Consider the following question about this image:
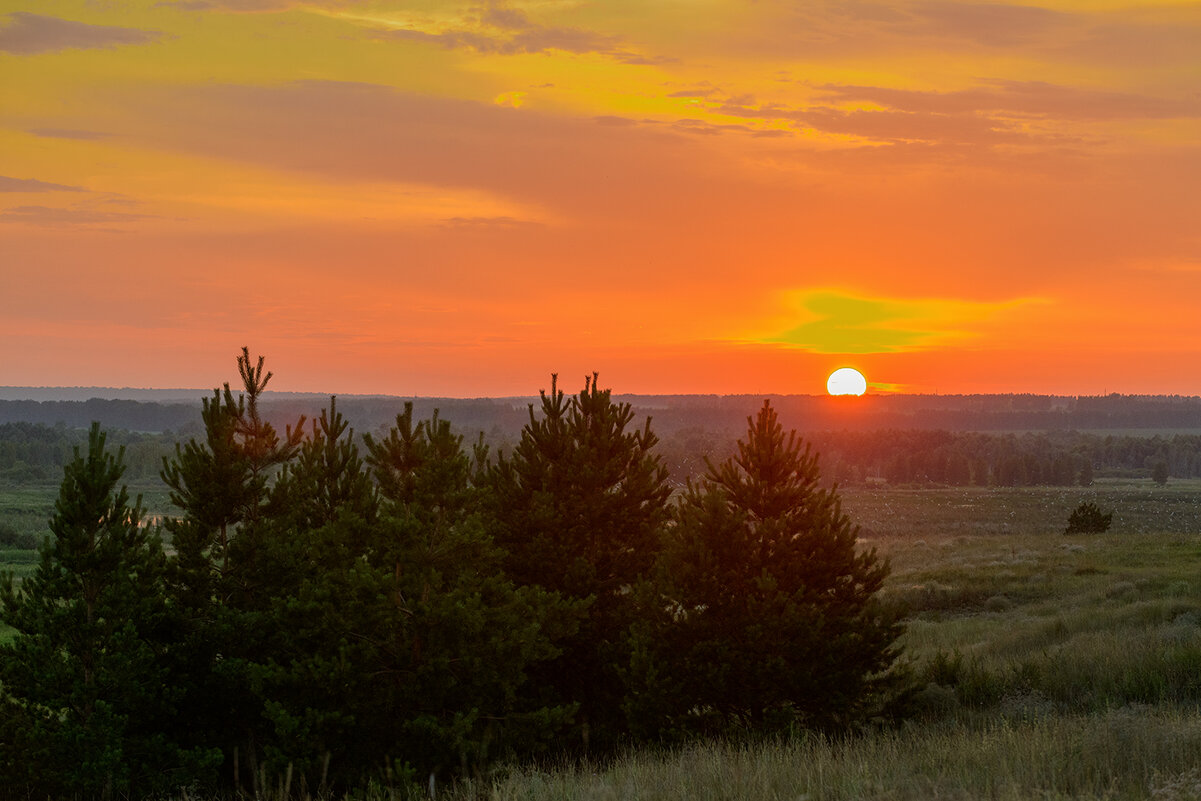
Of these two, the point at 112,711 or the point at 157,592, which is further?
the point at 157,592

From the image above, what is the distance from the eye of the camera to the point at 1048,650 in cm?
1933

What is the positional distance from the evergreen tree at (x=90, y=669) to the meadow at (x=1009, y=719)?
4783 millimetres

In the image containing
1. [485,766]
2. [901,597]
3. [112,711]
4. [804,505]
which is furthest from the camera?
[901,597]

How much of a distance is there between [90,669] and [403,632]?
4.54m

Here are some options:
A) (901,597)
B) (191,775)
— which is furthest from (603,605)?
(901,597)

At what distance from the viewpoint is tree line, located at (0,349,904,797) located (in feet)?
45.0

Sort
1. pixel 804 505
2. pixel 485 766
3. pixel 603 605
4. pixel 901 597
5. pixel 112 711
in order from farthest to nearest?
pixel 901 597
pixel 603 605
pixel 804 505
pixel 112 711
pixel 485 766

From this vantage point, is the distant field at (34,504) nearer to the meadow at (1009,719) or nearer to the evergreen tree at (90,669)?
the meadow at (1009,719)

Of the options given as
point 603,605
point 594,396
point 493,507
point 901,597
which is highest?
point 594,396

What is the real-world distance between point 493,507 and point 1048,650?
10.5 m

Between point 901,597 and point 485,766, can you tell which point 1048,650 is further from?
point 901,597

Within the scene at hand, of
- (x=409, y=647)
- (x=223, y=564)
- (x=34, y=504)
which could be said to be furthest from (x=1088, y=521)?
(x=34, y=504)

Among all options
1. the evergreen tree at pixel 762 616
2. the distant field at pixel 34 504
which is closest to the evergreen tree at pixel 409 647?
the evergreen tree at pixel 762 616

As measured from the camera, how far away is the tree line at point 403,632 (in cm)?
1371
